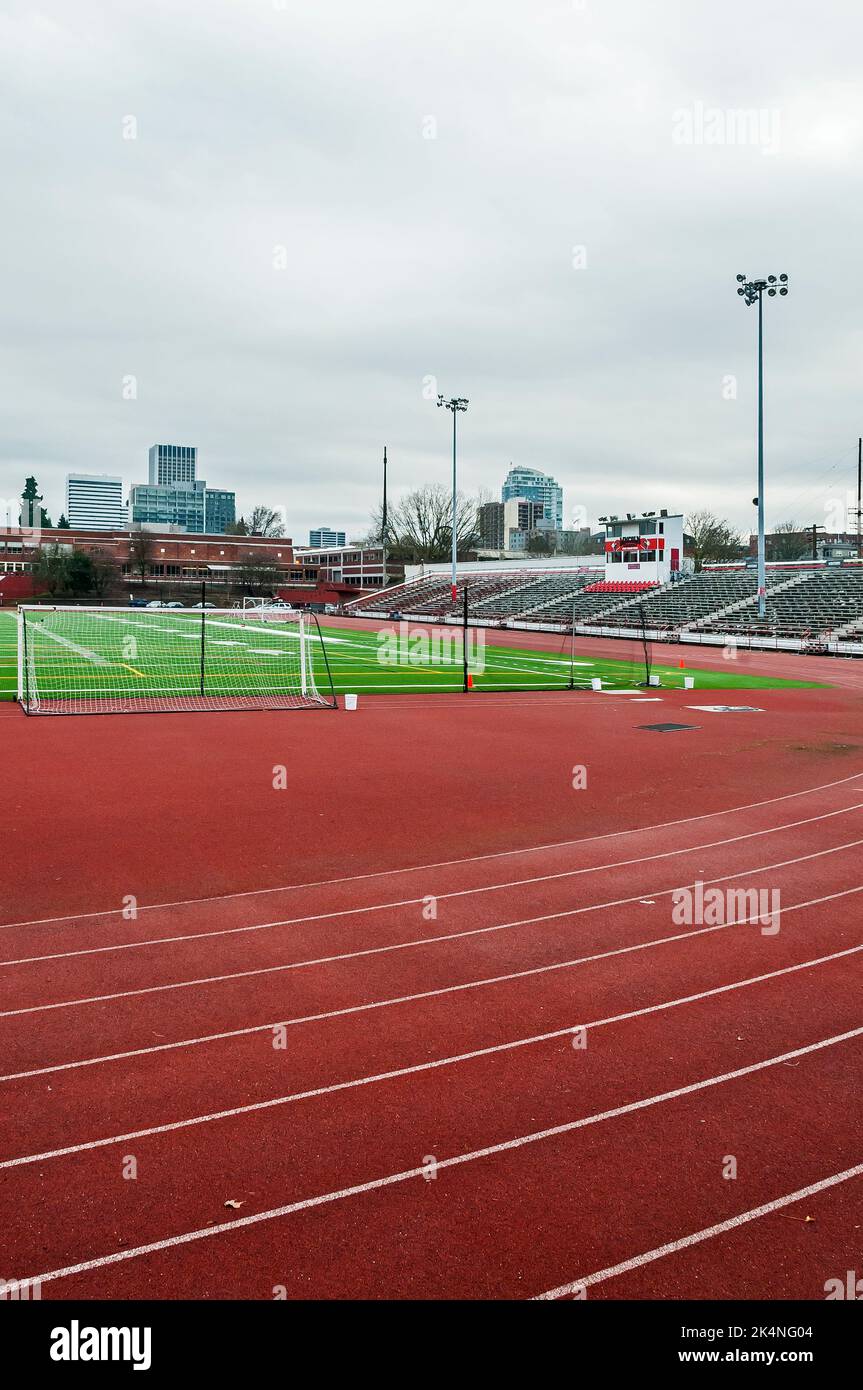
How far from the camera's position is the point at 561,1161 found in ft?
18.0

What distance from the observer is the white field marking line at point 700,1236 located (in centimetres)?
448

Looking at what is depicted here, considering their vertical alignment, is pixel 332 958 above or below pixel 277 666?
below

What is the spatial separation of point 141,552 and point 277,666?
7928 cm

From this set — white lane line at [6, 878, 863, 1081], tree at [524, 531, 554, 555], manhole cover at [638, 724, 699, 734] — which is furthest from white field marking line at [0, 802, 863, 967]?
tree at [524, 531, 554, 555]

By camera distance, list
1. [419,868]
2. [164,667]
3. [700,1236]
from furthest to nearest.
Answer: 1. [164,667]
2. [419,868]
3. [700,1236]

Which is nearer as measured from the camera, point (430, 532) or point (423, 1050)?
point (423, 1050)

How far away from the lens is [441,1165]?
214 inches

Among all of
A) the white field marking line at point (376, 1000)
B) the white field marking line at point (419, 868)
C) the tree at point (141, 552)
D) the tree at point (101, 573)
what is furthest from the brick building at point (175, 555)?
the white field marking line at point (376, 1000)

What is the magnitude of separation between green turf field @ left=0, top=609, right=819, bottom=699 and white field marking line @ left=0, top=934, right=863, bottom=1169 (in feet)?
61.7

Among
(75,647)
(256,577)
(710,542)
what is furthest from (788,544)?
(75,647)

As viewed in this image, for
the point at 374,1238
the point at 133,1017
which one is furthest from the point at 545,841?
the point at 374,1238

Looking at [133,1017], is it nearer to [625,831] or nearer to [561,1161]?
[561,1161]

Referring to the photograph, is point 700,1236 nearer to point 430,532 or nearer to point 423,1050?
point 423,1050
